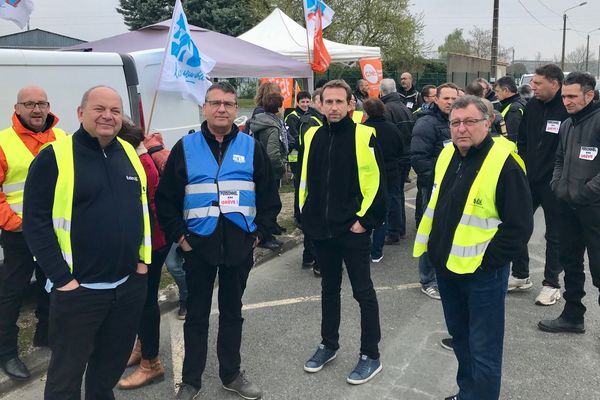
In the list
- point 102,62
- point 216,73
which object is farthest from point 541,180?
point 216,73

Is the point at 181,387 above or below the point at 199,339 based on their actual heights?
below

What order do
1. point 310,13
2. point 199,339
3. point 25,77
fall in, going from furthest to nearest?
point 310,13, point 25,77, point 199,339

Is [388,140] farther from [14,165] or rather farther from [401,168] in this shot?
[14,165]

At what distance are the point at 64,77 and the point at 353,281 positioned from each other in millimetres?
2938

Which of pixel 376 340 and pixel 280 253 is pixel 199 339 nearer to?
pixel 376 340

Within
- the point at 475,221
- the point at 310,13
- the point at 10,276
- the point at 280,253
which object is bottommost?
the point at 280,253

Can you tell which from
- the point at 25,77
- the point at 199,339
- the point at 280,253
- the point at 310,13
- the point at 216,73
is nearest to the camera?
the point at 199,339

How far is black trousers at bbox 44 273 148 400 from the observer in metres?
2.48

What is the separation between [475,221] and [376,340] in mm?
1247

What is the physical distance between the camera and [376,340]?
3535 millimetres

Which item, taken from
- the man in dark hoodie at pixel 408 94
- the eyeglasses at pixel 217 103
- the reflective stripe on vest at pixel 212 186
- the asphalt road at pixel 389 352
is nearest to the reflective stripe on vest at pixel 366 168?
the reflective stripe on vest at pixel 212 186

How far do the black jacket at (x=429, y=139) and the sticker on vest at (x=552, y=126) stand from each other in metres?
0.90

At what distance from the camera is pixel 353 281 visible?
3486 mm

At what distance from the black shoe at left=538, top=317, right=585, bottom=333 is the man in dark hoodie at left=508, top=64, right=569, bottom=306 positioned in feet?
1.76
